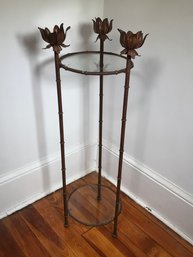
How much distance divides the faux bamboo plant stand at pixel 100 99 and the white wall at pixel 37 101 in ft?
0.36

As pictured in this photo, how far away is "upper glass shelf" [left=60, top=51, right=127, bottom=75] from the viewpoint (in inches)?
41.2

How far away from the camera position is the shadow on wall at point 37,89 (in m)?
1.14

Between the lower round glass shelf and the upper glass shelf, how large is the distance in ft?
2.62

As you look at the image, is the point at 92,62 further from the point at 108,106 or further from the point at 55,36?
the point at 108,106

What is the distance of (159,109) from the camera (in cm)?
122

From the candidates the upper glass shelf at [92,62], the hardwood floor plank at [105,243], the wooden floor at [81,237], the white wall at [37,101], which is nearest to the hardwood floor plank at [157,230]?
the wooden floor at [81,237]

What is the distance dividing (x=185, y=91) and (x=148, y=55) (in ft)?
0.78

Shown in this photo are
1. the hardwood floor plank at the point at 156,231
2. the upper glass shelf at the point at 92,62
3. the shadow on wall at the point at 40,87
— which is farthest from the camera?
the hardwood floor plank at the point at 156,231

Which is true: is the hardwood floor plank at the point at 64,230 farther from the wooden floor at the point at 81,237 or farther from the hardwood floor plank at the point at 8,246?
the hardwood floor plank at the point at 8,246

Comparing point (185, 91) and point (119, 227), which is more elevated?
point (185, 91)

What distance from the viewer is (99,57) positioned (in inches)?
47.0

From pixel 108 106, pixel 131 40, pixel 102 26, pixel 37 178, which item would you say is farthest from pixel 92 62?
pixel 37 178

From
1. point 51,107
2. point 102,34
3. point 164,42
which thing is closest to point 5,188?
point 51,107

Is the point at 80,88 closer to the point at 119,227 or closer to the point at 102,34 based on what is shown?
the point at 102,34
